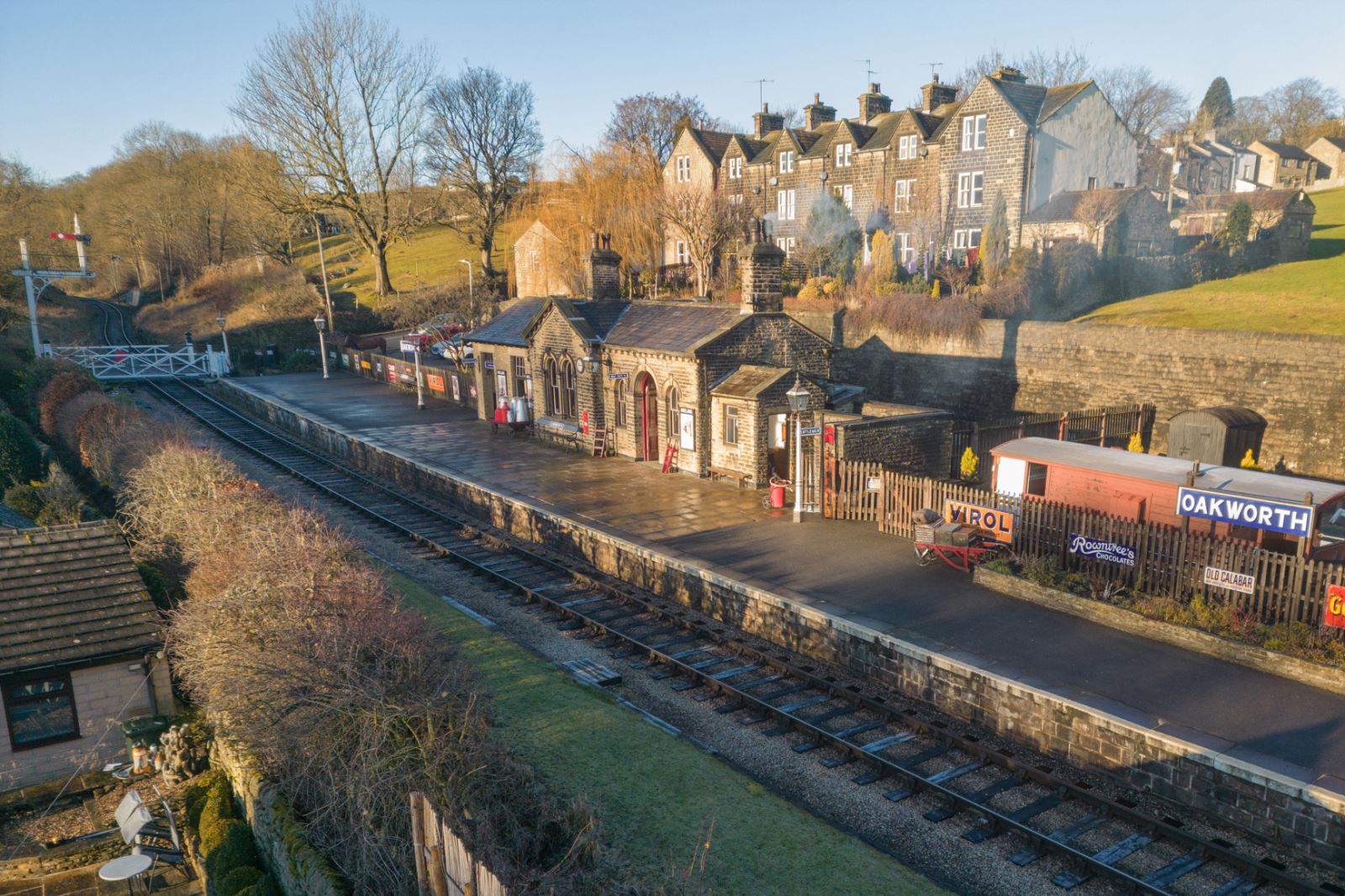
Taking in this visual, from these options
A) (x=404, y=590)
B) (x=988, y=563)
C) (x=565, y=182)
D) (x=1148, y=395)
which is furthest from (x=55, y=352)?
(x=1148, y=395)

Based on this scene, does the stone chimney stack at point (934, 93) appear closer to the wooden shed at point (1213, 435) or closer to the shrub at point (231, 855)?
the wooden shed at point (1213, 435)

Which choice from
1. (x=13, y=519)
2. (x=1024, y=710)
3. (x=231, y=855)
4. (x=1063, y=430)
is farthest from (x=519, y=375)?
(x=231, y=855)

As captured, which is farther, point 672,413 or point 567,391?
point 567,391

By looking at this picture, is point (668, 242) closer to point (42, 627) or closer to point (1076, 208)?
point (1076, 208)

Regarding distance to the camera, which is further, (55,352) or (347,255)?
(347,255)

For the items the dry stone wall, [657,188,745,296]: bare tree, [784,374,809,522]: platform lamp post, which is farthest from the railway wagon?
[657,188,745,296]: bare tree

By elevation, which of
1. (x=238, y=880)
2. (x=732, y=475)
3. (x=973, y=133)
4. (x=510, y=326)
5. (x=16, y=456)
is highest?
(x=973, y=133)

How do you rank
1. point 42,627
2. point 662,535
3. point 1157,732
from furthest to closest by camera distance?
point 662,535 → point 42,627 → point 1157,732

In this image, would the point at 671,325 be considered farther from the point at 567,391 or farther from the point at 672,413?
→ the point at 567,391

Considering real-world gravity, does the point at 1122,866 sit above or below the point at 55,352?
below
